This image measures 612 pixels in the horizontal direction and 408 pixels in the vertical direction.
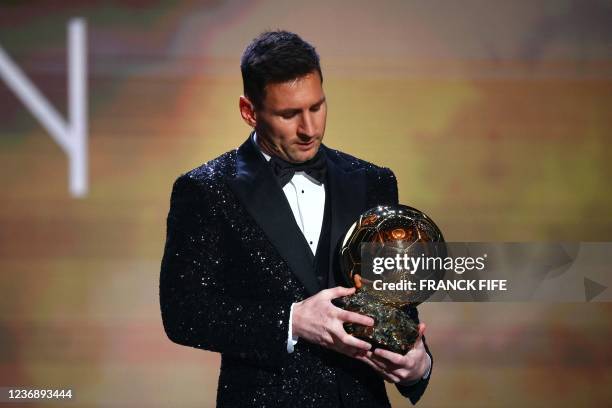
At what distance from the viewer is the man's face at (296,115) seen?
1.63m

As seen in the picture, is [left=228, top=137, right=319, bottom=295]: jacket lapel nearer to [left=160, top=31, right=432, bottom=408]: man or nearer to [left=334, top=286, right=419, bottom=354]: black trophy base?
[left=160, top=31, right=432, bottom=408]: man

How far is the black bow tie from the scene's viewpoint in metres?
1.74

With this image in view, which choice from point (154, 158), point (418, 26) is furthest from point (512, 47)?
point (154, 158)

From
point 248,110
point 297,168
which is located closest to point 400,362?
point 297,168

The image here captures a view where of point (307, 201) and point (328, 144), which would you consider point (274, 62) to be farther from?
point (328, 144)

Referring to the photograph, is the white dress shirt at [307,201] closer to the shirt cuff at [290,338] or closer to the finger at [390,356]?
the shirt cuff at [290,338]

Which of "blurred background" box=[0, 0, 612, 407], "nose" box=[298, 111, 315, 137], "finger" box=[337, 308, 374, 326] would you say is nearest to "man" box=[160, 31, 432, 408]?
"nose" box=[298, 111, 315, 137]

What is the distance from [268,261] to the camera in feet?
5.42

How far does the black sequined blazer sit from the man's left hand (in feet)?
0.27

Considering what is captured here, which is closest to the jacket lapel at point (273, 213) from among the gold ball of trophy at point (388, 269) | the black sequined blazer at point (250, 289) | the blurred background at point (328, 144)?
the black sequined blazer at point (250, 289)

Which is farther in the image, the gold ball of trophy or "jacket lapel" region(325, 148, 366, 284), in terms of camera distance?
"jacket lapel" region(325, 148, 366, 284)

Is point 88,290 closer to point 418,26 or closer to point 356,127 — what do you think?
point 356,127

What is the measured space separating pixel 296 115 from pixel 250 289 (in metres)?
0.32

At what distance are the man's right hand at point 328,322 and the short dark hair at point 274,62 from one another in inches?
15.1
